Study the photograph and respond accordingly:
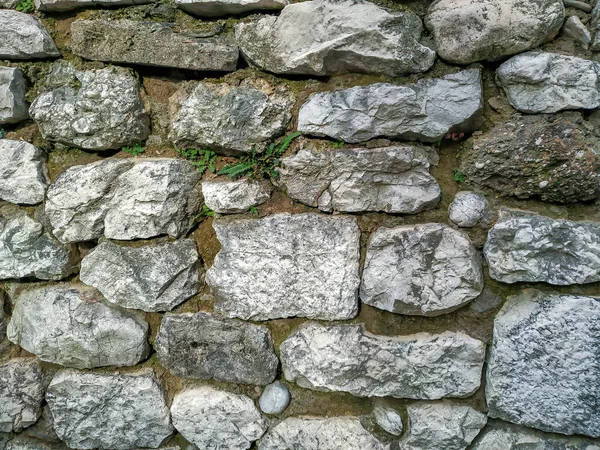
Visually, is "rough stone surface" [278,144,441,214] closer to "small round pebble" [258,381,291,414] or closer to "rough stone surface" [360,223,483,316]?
"rough stone surface" [360,223,483,316]

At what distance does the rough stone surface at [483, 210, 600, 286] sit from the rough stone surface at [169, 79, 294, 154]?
72cm

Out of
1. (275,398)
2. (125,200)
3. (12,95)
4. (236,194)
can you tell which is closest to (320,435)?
(275,398)

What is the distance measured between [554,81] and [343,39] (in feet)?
1.94

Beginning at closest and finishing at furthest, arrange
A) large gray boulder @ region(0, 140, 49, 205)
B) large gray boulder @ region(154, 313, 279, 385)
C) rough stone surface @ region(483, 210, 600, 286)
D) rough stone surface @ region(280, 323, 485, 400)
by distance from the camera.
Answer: rough stone surface @ region(483, 210, 600, 286), rough stone surface @ region(280, 323, 485, 400), large gray boulder @ region(154, 313, 279, 385), large gray boulder @ region(0, 140, 49, 205)

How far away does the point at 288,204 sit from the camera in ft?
4.48

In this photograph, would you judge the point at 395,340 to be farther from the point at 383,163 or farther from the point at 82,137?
Answer: the point at 82,137

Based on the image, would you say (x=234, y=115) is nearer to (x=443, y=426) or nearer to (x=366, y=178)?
(x=366, y=178)

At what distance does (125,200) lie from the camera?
141 cm

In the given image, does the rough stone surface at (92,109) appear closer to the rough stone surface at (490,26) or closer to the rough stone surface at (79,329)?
the rough stone surface at (79,329)

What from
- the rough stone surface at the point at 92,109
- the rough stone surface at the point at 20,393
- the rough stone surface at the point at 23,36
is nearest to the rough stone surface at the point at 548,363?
the rough stone surface at the point at 92,109

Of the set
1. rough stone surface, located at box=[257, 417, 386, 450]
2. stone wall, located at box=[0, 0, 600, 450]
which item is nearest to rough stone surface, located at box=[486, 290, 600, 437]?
stone wall, located at box=[0, 0, 600, 450]

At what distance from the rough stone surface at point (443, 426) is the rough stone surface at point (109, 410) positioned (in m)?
0.81

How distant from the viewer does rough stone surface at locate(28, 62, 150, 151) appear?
4.63ft

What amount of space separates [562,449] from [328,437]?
672 millimetres
